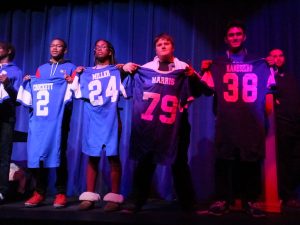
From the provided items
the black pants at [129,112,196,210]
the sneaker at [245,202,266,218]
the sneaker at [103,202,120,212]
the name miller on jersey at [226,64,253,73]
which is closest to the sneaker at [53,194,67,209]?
the sneaker at [103,202,120,212]

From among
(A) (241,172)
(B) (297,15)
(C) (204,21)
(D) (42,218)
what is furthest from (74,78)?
(B) (297,15)

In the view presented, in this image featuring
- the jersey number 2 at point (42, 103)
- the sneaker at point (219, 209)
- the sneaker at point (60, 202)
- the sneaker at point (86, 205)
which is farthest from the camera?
the jersey number 2 at point (42, 103)

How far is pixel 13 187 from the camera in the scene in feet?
12.9

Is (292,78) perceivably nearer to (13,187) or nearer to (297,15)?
(297,15)

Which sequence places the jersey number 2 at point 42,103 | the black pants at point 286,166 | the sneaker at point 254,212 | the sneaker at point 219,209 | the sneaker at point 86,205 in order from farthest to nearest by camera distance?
the black pants at point 286,166, the jersey number 2 at point 42,103, the sneaker at point 86,205, the sneaker at point 219,209, the sneaker at point 254,212

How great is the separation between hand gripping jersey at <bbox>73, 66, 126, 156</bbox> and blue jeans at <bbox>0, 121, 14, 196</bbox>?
75cm

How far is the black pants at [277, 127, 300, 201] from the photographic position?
3.75 m

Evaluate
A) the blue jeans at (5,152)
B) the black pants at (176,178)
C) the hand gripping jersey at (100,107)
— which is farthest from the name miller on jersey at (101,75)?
the blue jeans at (5,152)

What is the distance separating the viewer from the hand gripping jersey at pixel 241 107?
2.98m

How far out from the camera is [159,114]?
3014mm

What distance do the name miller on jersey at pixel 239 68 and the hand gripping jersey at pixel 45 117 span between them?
4.66ft

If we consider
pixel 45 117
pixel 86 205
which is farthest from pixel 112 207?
pixel 45 117

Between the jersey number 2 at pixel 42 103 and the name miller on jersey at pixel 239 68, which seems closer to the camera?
the name miller on jersey at pixel 239 68

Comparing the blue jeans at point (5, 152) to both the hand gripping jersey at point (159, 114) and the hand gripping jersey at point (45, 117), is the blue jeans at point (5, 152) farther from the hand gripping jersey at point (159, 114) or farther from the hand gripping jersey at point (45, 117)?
the hand gripping jersey at point (159, 114)
